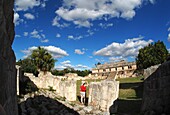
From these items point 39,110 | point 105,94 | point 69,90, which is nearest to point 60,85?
point 69,90

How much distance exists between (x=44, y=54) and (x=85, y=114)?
88.6ft

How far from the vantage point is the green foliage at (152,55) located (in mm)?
40031

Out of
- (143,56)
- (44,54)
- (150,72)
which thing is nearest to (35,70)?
(44,54)

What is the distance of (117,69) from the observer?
66.2 m

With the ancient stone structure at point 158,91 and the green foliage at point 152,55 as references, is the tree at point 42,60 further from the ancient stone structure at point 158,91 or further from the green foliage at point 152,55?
the ancient stone structure at point 158,91

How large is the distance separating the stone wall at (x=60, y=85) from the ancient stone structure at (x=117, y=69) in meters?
35.8

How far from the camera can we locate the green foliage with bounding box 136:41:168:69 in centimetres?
4003

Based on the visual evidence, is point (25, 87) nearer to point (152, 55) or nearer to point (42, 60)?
point (42, 60)

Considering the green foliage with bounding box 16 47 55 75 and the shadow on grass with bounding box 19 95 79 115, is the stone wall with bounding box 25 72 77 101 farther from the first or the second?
the green foliage with bounding box 16 47 55 75

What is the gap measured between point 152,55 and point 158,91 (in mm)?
35156

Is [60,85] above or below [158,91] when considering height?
below

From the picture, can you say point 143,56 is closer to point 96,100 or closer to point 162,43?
point 162,43

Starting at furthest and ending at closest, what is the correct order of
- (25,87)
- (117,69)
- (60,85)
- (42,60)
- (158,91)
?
(117,69)
(42,60)
(60,85)
(25,87)
(158,91)

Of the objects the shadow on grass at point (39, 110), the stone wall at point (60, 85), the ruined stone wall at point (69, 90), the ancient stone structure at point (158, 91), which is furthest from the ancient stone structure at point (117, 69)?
the ancient stone structure at point (158, 91)
